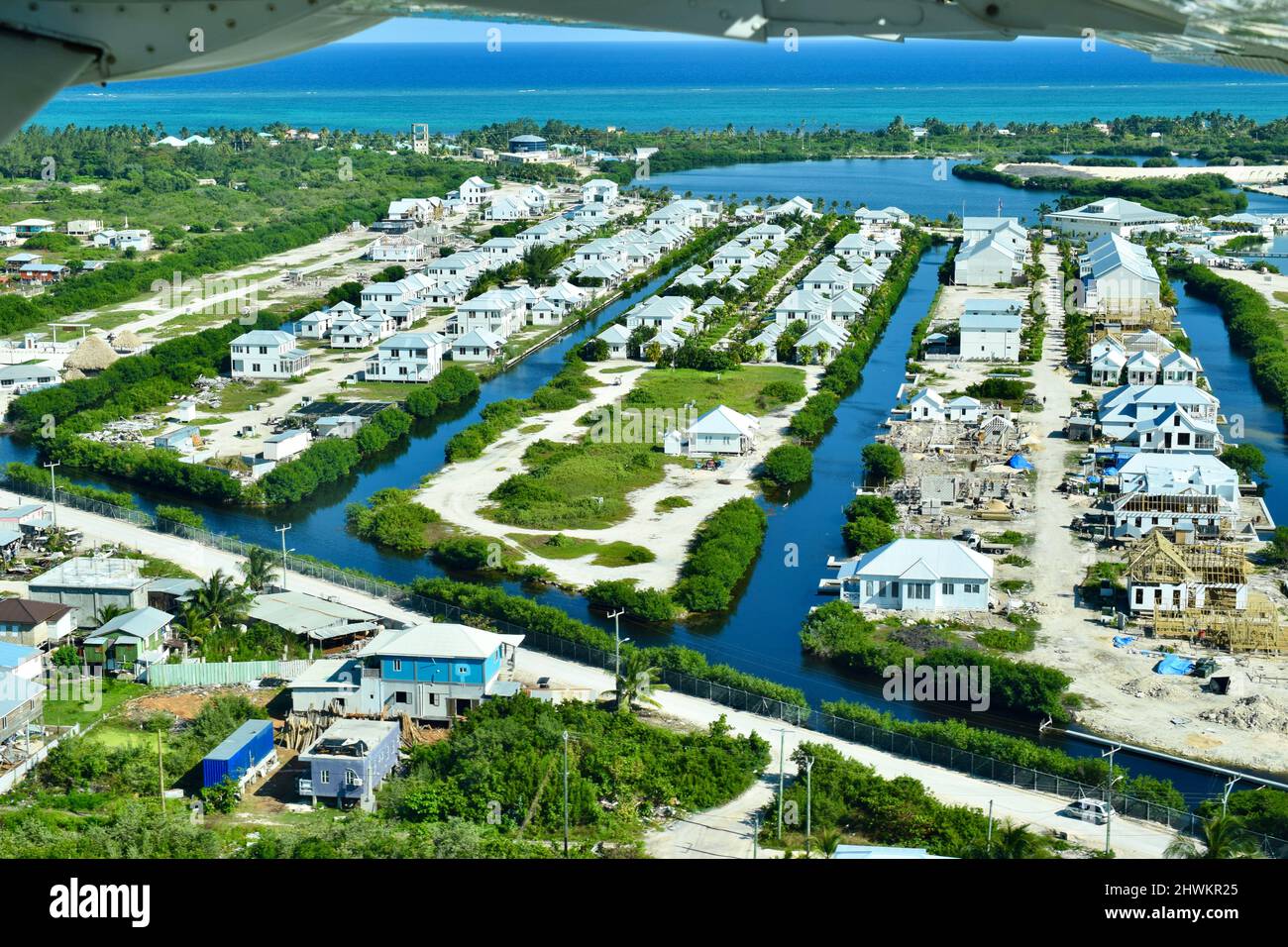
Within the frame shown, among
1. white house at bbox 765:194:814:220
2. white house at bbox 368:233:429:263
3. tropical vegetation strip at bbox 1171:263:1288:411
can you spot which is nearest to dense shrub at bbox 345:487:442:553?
tropical vegetation strip at bbox 1171:263:1288:411

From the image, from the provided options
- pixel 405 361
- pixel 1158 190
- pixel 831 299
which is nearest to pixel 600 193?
pixel 1158 190

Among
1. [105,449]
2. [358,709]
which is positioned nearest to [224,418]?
[105,449]

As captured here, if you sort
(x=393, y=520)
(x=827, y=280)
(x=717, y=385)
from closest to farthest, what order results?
(x=393, y=520), (x=717, y=385), (x=827, y=280)

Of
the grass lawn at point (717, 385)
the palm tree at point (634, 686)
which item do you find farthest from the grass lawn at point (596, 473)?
the palm tree at point (634, 686)

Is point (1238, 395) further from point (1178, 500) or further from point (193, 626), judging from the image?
point (193, 626)

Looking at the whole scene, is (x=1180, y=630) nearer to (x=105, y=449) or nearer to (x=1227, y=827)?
(x=1227, y=827)

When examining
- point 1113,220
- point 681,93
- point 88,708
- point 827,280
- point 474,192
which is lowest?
point 88,708
